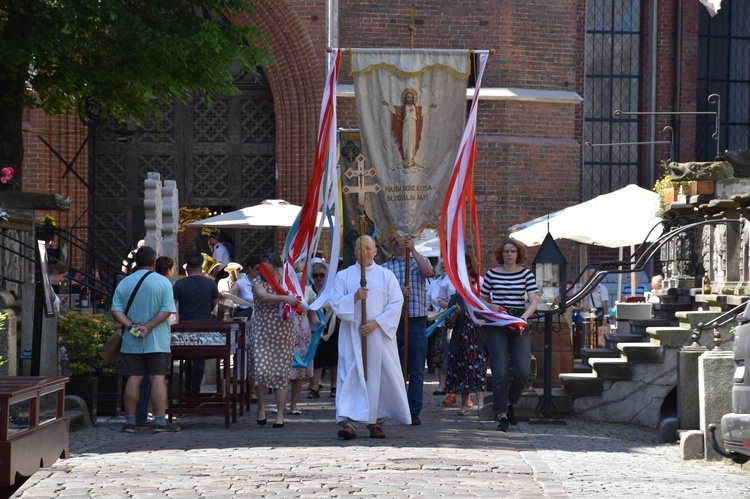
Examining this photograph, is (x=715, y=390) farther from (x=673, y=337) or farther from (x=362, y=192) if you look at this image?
(x=362, y=192)

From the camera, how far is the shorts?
11.8 meters

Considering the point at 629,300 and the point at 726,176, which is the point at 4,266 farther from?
the point at 629,300

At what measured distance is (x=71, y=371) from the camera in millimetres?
12258

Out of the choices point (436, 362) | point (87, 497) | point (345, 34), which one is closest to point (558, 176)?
point (345, 34)

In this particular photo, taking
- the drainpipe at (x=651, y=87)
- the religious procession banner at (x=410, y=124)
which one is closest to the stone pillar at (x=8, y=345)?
the religious procession banner at (x=410, y=124)

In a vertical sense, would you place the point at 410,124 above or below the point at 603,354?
above

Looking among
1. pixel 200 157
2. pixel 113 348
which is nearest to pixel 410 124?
pixel 113 348

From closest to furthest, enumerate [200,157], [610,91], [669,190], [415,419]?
[415,419], [669,190], [200,157], [610,91]

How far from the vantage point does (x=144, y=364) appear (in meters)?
11.9

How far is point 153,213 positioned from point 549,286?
5162 millimetres

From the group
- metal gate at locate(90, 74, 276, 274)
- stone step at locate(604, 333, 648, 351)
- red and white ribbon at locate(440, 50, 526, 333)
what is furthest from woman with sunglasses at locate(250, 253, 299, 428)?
metal gate at locate(90, 74, 276, 274)

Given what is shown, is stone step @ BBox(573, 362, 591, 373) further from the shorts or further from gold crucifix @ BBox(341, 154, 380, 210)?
the shorts

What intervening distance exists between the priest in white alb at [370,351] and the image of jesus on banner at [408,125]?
178 cm

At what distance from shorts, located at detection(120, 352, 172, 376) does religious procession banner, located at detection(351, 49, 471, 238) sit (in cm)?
274
